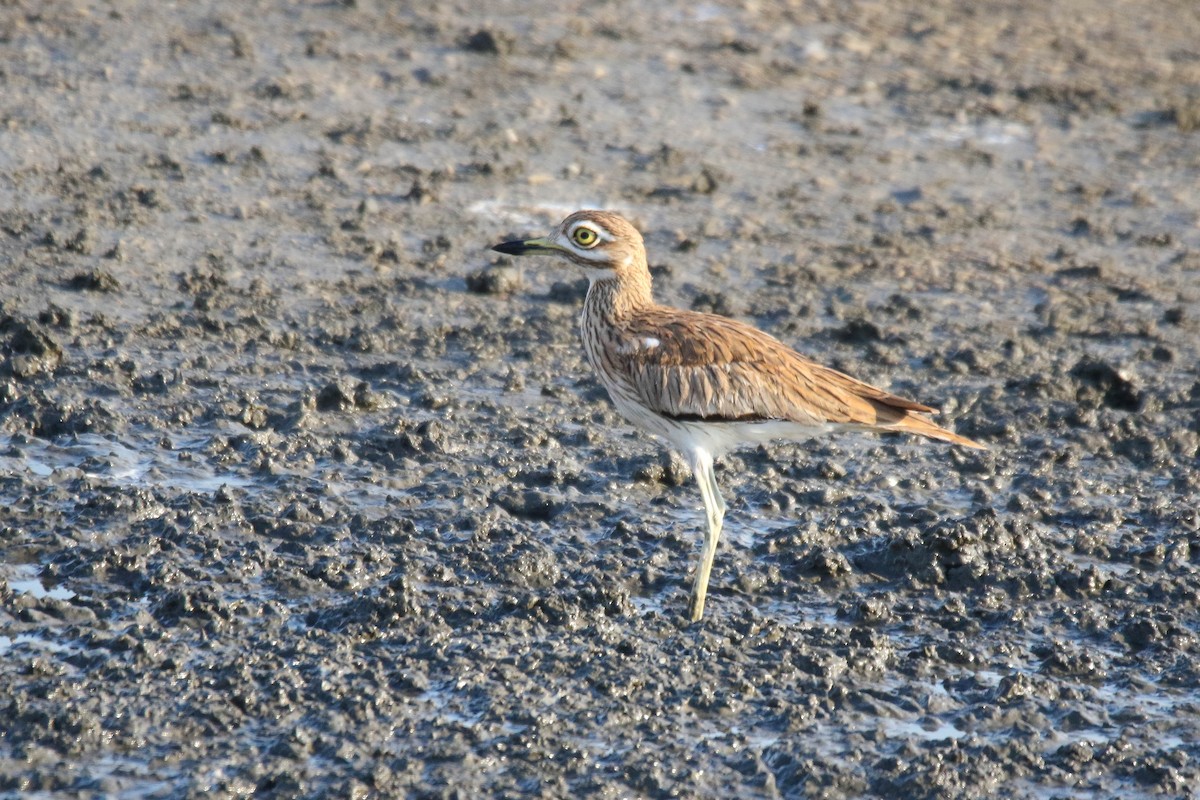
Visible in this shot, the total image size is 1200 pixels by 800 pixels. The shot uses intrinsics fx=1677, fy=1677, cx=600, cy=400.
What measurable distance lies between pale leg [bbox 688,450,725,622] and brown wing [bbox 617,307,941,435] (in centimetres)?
23

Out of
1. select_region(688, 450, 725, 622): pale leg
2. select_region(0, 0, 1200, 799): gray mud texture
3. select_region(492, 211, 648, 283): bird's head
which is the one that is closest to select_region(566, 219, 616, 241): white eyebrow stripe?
select_region(492, 211, 648, 283): bird's head

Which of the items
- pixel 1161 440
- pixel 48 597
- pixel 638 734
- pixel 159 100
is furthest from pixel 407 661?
pixel 159 100

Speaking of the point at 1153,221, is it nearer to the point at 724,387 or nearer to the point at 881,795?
the point at 724,387

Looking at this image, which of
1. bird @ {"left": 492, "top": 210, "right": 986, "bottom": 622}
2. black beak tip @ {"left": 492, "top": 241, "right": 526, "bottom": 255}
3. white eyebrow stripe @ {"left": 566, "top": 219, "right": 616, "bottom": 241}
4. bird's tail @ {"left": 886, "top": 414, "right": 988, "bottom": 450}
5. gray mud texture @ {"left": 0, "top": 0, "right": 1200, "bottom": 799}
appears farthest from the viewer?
black beak tip @ {"left": 492, "top": 241, "right": 526, "bottom": 255}

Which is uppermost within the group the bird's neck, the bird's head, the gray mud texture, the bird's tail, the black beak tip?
the bird's head

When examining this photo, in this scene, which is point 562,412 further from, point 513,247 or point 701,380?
point 701,380

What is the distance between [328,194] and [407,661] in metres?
4.62

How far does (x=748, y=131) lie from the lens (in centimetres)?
1075

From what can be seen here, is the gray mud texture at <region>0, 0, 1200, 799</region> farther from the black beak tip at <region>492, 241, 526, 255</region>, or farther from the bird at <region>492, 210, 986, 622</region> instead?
the black beak tip at <region>492, 241, 526, 255</region>

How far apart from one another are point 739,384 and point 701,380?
0.13 m

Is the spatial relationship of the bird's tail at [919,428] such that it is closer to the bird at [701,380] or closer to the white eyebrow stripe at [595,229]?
the bird at [701,380]

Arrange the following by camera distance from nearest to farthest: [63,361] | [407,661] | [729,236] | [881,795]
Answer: [881,795] < [407,661] < [63,361] < [729,236]

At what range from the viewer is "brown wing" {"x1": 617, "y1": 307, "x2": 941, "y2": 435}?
5.79 m

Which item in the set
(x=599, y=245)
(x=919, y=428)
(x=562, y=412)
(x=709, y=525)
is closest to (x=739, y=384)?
(x=709, y=525)
